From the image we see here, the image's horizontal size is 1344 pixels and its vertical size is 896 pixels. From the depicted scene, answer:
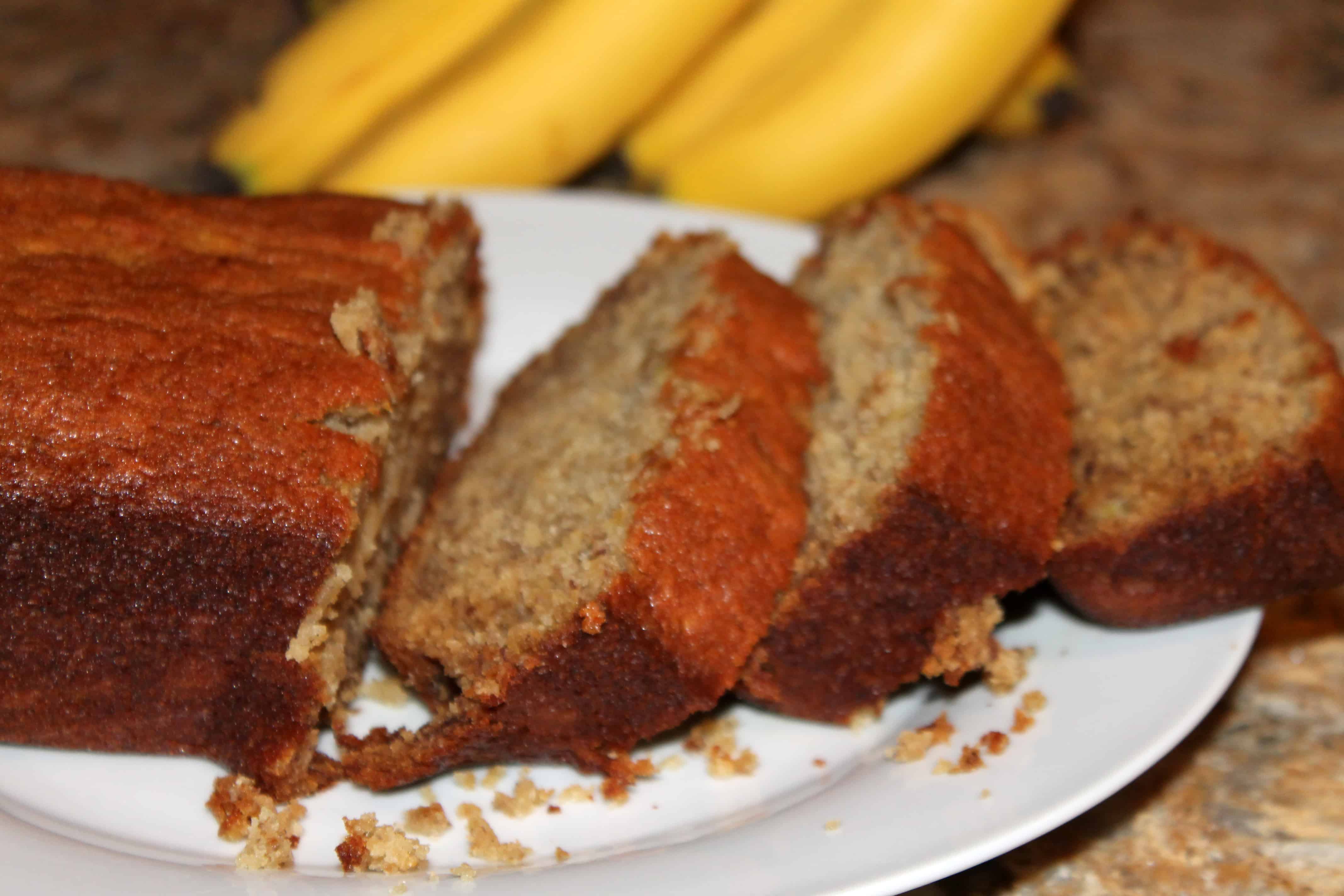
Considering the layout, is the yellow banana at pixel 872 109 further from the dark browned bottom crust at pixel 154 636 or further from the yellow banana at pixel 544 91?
the dark browned bottom crust at pixel 154 636

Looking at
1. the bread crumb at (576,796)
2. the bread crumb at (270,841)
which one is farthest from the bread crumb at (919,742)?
the bread crumb at (270,841)

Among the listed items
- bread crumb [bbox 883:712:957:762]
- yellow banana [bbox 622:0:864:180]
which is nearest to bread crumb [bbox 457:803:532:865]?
bread crumb [bbox 883:712:957:762]

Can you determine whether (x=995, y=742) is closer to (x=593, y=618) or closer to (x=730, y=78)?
(x=593, y=618)

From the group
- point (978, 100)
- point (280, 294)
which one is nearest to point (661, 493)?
point (280, 294)

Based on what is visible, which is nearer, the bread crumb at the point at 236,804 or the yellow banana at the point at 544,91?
the bread crumb at the point at 236,804

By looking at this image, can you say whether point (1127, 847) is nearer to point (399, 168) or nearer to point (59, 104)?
point (399, 168)
